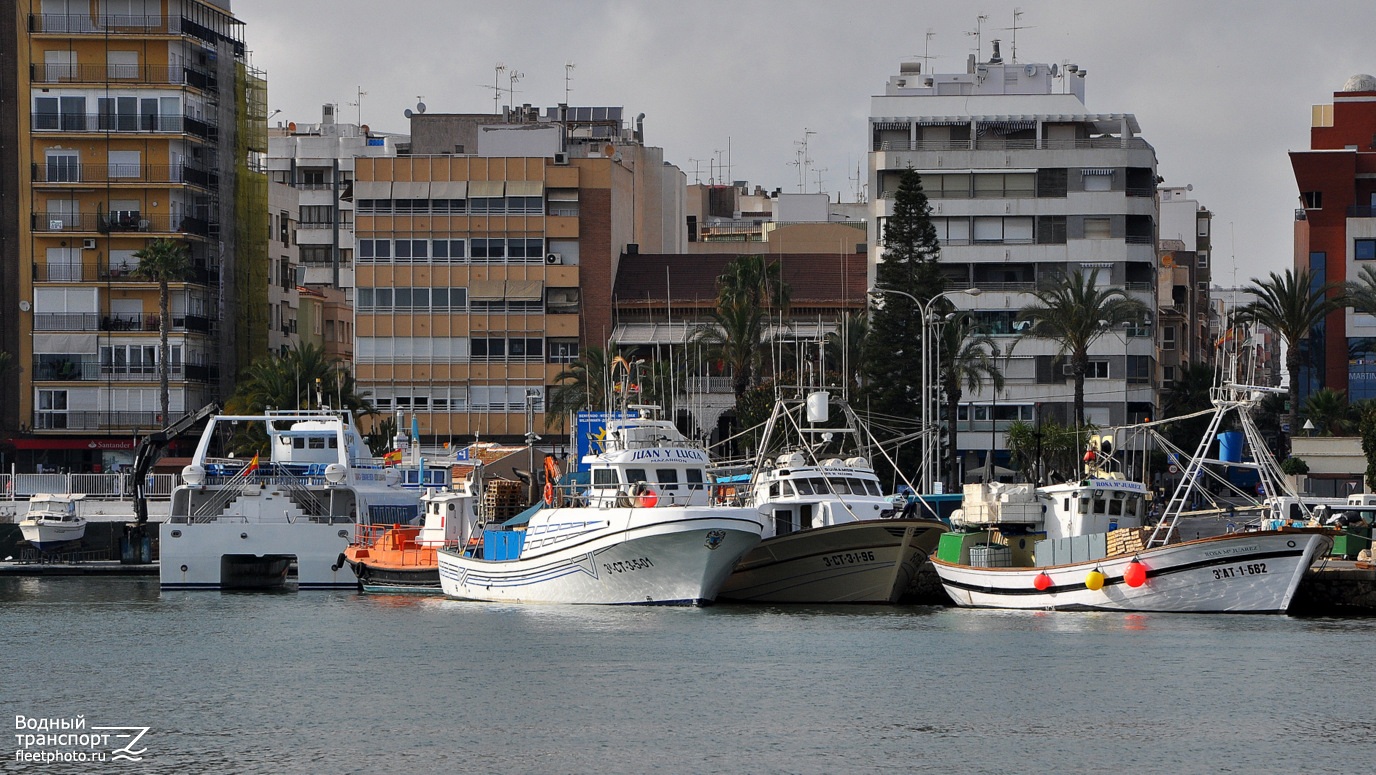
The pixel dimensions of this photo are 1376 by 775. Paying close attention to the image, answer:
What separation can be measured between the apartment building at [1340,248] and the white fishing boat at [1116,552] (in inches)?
2038

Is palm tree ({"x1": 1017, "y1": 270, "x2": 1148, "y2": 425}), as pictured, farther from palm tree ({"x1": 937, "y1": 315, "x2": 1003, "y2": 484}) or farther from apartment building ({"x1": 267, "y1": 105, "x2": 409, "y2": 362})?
apartment building ({"x1": 267, "y1": 105, "x2": 409, "y2": 362})

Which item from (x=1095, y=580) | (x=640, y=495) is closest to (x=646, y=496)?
(x=640, y=495)

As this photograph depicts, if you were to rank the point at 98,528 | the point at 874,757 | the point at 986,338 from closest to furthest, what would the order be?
the point at 874,757 < the point at 98,528 < the point at 986,338

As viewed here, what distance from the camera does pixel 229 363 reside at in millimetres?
118062

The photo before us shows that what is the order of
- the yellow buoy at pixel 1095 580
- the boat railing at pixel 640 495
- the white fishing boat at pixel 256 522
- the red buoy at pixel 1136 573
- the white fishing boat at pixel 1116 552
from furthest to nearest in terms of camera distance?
the white fishing boat at pixel 256 522 < the boat railing at pixel 640 495 < the yellow buoy at pixel 1095 580 < the red buoy at pixel 1136 573 < the white fishing boat at pixel 1116 552

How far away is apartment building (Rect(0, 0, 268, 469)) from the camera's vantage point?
10956cm

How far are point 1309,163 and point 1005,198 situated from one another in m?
16.3

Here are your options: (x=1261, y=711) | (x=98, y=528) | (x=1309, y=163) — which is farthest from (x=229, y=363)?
(x=1261, y=711)

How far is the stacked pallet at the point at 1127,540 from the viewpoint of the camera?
55.1m

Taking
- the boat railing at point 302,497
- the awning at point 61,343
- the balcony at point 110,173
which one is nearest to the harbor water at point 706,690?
the boat railing at point 302,497

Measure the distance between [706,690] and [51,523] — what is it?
5216cm

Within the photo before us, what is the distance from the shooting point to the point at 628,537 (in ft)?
189

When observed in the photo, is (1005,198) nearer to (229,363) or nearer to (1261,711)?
(229,363)

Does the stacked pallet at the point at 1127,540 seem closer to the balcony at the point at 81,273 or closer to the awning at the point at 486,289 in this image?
the balcony at the point at 81,273
